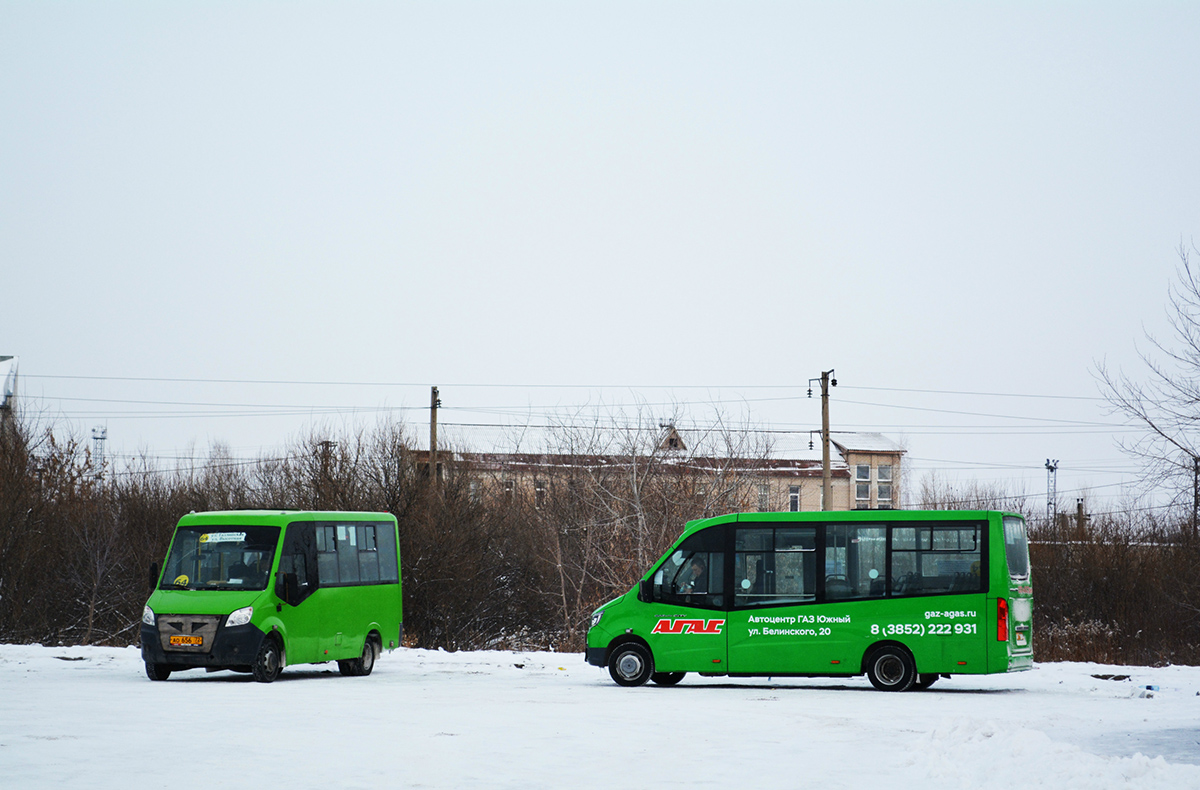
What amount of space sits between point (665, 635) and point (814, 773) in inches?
345

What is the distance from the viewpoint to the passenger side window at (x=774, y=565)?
61.2 feet

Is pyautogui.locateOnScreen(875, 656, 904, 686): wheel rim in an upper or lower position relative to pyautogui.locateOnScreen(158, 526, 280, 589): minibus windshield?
lower

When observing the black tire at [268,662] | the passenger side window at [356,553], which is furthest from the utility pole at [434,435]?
the black tire at [268,662]

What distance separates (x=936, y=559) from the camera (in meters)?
18.4

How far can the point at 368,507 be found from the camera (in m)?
36.2

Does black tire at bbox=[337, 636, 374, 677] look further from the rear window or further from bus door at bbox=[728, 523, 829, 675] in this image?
the rear window

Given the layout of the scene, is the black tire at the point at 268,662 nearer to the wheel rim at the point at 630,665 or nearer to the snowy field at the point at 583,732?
the snowy field at the point at 583,732

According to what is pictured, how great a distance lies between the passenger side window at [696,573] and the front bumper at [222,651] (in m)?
5.75

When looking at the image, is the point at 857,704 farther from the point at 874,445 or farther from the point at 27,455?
the point at 874,445

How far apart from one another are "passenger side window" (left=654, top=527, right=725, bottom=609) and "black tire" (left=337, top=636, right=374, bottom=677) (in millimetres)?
5094

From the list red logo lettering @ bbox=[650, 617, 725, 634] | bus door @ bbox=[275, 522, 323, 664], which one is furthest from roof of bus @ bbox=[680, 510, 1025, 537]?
bus door @ bbox=[275, 522, 323, 664]

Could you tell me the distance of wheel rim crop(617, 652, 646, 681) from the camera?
18844 mm

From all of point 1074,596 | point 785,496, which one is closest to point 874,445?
point 785,496

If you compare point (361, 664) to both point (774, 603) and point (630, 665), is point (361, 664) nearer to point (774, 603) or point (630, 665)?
point (630, 665)
